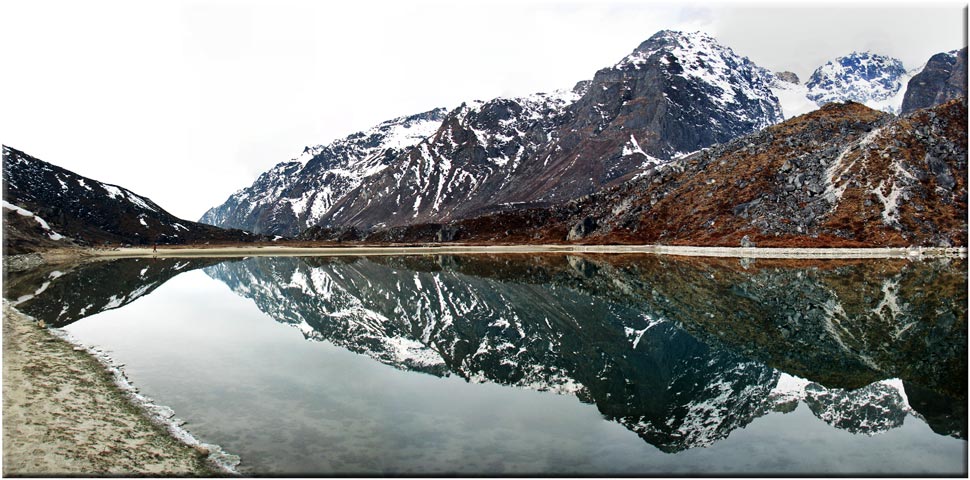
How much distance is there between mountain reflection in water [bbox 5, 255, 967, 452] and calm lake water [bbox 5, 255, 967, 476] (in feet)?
0.67

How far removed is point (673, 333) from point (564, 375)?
49.5 ft

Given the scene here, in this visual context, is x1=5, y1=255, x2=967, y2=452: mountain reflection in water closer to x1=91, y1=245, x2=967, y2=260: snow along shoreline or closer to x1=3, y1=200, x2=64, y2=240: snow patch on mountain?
x1=91, y1=245, x2=967, y2=260: snow along shoreline

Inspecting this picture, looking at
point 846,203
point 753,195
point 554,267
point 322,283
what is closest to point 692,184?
point 753,195

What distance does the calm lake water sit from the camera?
835 inches

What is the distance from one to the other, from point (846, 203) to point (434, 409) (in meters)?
141

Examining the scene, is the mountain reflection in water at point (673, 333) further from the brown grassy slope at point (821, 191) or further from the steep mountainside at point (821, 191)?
the brown grassy slope at point (821, 191)

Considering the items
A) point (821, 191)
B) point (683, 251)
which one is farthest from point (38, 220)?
point (821, 191)

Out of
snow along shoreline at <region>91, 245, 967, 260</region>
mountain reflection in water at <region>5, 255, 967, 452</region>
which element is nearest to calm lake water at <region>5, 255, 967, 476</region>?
mountain reflection in water at <region>5, 255, 967, 452</region>

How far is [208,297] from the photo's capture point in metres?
75.0

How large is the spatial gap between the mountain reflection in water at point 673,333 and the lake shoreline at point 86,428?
48.2 feet

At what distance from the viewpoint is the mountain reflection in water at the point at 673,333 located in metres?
26.8

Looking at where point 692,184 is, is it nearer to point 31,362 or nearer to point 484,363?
point 484,363

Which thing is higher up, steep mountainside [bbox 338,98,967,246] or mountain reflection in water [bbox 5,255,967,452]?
steep mountainside [bbox 338,98,967,246]

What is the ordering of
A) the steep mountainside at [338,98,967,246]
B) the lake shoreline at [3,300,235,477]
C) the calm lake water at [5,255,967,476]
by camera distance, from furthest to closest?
the steep mountainside at [338,98,967,246] < the calm lake water at [5,255,967,476] < the lake shoreline at [3,300,235,477]
